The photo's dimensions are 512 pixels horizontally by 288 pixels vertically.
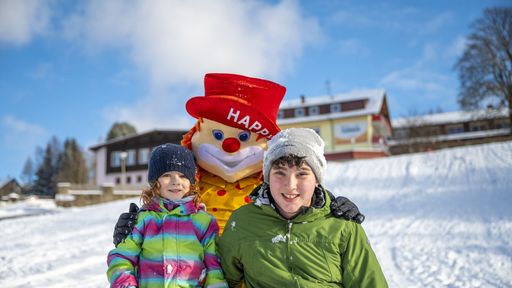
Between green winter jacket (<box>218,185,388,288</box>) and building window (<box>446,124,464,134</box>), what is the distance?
46.2m

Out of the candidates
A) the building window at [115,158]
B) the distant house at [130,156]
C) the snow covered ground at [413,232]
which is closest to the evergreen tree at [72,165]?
the distant house at [130,156]

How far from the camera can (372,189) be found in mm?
13406

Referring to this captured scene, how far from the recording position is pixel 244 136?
3.71m

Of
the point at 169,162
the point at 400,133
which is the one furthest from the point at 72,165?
the point at 169,162

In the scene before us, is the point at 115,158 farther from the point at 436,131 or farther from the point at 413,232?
the point at 413,232

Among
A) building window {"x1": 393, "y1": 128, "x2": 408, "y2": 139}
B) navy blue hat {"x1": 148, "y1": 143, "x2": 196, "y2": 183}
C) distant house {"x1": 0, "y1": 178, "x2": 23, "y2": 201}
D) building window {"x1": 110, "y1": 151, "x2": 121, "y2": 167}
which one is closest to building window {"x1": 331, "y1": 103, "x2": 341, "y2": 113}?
building window {"x1": 393, "y1": 128, "x2": 408, "y2": 139}

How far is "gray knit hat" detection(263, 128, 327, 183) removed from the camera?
243 centimetres

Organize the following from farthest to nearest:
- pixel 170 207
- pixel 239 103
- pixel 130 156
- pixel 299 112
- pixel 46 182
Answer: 1. pixel 46 182
2. pixel 130 156
3. pixel 299 112
4. pixel 239 103
5. pixel 170 207

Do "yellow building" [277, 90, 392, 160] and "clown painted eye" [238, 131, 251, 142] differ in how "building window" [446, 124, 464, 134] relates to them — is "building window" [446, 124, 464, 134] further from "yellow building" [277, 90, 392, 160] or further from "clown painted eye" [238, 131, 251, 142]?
"clown painted eye" [238, 131, 251, 142]

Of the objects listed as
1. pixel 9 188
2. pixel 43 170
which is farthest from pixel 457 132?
pixel 9 188

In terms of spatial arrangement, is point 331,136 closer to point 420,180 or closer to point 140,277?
point 420,180

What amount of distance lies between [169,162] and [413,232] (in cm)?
696

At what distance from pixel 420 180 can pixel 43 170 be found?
57.7 meters

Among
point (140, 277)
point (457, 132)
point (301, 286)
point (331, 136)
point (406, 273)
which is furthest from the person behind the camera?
point (457, 132)
